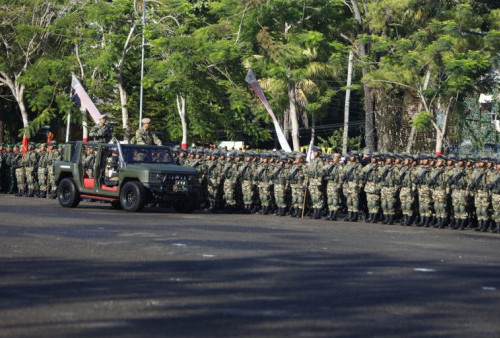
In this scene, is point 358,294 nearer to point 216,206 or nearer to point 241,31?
point 216,206

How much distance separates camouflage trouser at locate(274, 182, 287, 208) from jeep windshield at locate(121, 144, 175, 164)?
2.85 meters

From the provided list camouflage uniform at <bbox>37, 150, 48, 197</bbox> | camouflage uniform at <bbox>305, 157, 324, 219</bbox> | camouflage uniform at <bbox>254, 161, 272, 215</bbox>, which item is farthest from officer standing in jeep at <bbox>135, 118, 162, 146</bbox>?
camouflage uniform at <bbox>37, 150, 48, 197</bbox>

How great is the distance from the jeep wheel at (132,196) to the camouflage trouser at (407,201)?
6.15m

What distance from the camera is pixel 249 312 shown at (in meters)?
10.3

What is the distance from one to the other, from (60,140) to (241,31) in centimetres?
2568

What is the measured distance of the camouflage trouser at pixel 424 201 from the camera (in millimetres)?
24734

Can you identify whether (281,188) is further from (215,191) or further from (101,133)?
(101,133)

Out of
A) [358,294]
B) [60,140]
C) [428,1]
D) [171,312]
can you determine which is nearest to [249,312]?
[171,312]

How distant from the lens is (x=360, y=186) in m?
26.0

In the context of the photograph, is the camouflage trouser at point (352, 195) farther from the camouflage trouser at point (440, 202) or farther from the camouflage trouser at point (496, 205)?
the camouflage trouser at point (496, 205)

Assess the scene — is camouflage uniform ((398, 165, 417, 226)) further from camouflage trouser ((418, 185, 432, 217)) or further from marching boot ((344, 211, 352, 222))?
marching boot ((344, 211, 352, 222))

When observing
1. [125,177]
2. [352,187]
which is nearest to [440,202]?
[352,187]

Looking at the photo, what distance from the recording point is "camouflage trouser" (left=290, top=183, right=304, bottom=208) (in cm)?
2733

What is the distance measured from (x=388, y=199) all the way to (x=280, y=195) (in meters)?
3.35
